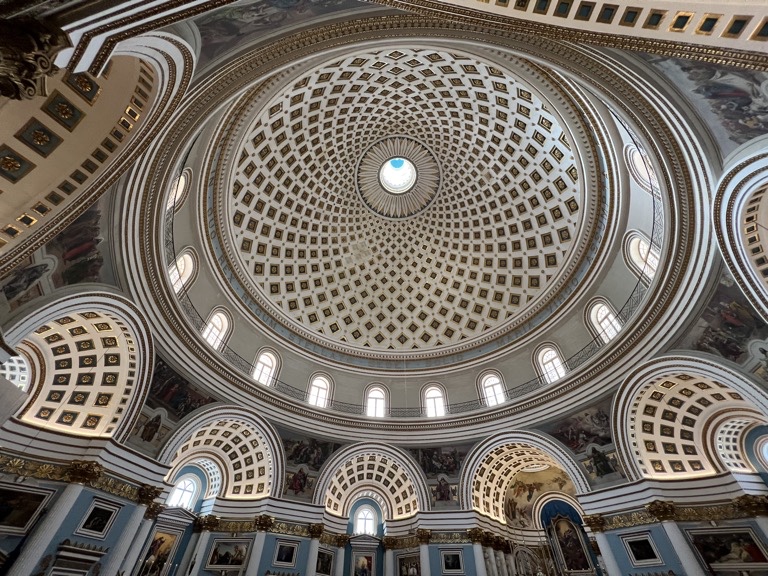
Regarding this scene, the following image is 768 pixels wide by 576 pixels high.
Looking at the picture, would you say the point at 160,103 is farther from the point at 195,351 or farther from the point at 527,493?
the point at 527,493

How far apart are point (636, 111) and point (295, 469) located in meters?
21.4

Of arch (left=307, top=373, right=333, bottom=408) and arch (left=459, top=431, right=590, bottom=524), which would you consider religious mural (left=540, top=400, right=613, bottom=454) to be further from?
arch (left=307, top=373, right=333, bottom=408)

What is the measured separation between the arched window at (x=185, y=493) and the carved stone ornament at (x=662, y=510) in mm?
21636

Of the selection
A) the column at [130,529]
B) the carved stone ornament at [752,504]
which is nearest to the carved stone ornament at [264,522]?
the column at [130,529]

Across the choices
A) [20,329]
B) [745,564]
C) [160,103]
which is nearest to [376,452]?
[745,564]

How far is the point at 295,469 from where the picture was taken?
786 inches

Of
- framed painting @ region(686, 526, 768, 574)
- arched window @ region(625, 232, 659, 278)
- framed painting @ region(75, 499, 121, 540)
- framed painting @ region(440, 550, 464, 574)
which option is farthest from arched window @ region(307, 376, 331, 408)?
arched window @ region(625, 232, 659, 278)

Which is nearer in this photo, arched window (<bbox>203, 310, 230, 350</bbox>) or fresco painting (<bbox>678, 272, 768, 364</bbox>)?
fresco painting (<bbox>678, 272, 768, 364</bbox>)

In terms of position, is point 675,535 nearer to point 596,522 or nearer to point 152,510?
point 596,522

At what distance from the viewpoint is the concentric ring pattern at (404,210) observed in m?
21.6

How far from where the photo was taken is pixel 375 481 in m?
23.3

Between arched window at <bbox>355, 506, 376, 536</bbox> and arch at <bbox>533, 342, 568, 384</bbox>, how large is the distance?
13554 millimetres

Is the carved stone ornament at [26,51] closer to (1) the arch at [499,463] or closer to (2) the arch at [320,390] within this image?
(2) the arch at [320,390]

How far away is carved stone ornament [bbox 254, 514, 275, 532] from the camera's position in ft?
58.5
